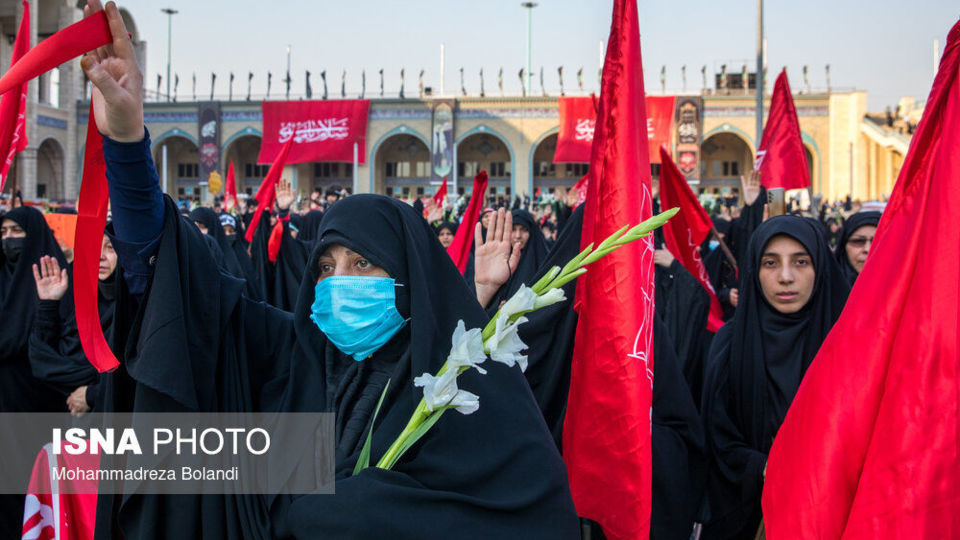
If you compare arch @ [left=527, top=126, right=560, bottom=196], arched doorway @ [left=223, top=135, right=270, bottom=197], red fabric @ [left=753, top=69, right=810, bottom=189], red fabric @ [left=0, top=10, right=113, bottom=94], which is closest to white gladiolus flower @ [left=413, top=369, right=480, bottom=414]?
red fabric @ [left=0, top=10, right=113, bottom=94]

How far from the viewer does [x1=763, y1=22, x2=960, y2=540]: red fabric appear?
4.31 ft

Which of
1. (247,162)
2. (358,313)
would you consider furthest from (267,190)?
(247,162)

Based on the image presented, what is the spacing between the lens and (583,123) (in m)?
29.2

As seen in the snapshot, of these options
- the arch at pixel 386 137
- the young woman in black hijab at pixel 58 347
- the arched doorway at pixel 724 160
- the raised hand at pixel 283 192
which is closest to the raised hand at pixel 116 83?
the young woman in black hijab at pixel 58 347

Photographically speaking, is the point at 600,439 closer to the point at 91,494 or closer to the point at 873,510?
the point at 873,510

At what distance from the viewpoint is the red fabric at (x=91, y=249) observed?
1.59m

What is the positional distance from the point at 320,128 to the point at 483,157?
772 centimetres

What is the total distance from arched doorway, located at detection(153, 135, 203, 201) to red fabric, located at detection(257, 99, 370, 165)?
6.11 metres

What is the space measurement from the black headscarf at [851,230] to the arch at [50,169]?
112 ft

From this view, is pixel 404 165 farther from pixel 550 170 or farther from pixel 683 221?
pixel 683 221

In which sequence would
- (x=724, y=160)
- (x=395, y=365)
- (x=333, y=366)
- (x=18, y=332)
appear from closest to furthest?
→ 1. (x=395, y=365)
2. (x=333, y=366)
3. (x=18, y=332)
4. (x=724, y=160)

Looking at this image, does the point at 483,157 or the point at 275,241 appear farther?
the point at 483,157

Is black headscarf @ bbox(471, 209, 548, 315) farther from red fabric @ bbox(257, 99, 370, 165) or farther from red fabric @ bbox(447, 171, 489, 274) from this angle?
red fabric @ bbox(257, 99, 370, 165)

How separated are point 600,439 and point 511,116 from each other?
3003cm
